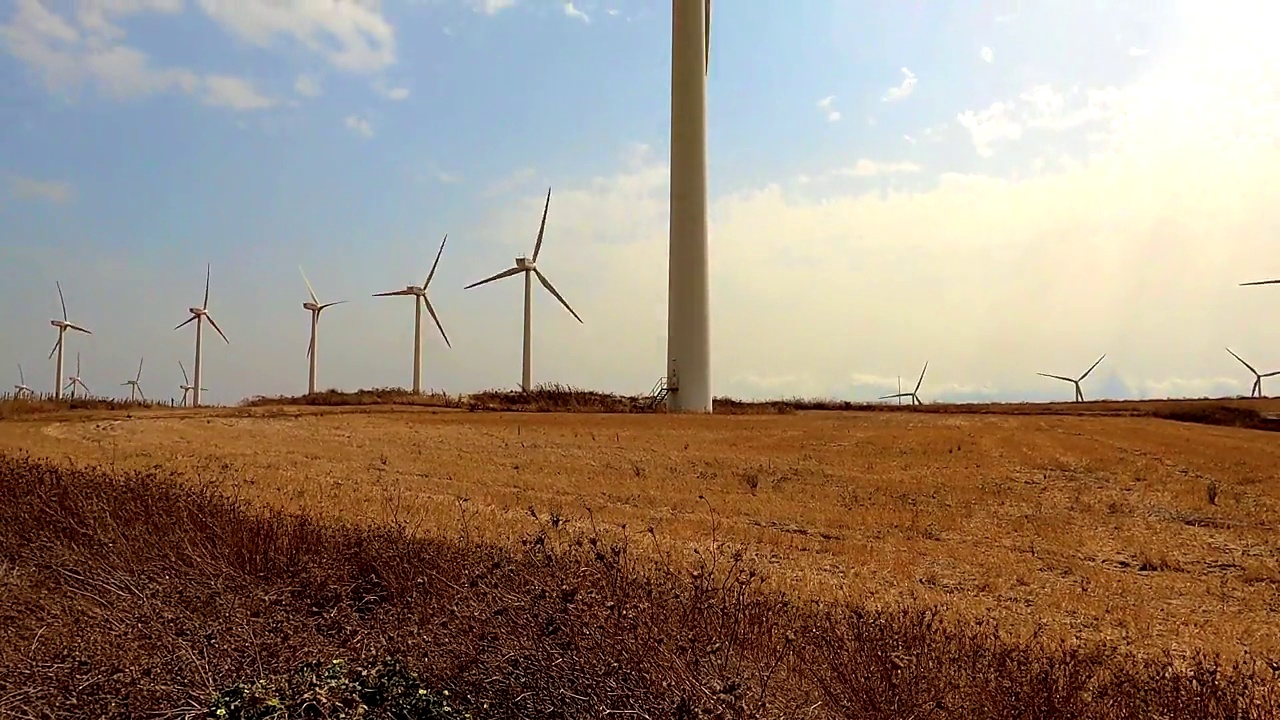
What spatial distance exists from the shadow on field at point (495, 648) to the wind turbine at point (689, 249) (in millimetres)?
30455

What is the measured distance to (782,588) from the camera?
452 inches

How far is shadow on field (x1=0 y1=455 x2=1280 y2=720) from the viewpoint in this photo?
7488 mm

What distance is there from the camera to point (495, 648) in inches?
327

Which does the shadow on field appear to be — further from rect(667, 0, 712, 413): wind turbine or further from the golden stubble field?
rect(667, 0, 712, 413): wind turbine

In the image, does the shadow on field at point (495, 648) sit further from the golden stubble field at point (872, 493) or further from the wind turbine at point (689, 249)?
the wind turbine at point (689, 249)

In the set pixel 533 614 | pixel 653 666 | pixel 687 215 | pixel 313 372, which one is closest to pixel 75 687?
pixel 533 614

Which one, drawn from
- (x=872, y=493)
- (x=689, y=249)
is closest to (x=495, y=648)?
(x=872, y=493)

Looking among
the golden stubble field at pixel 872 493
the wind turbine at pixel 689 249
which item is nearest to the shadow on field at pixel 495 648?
the golden stubble field at pixel 872 493

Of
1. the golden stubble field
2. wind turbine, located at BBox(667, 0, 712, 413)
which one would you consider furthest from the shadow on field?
wind turbine, located at BBox(667, 0, 712, 413)

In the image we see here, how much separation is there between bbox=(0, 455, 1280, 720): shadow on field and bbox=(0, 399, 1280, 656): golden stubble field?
196cm

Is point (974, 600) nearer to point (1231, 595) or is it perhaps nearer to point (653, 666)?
point (1231, 595)

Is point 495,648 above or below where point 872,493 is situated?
below

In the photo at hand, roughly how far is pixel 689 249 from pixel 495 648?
3435 centimetres

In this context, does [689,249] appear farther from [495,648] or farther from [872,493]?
[495,648]
